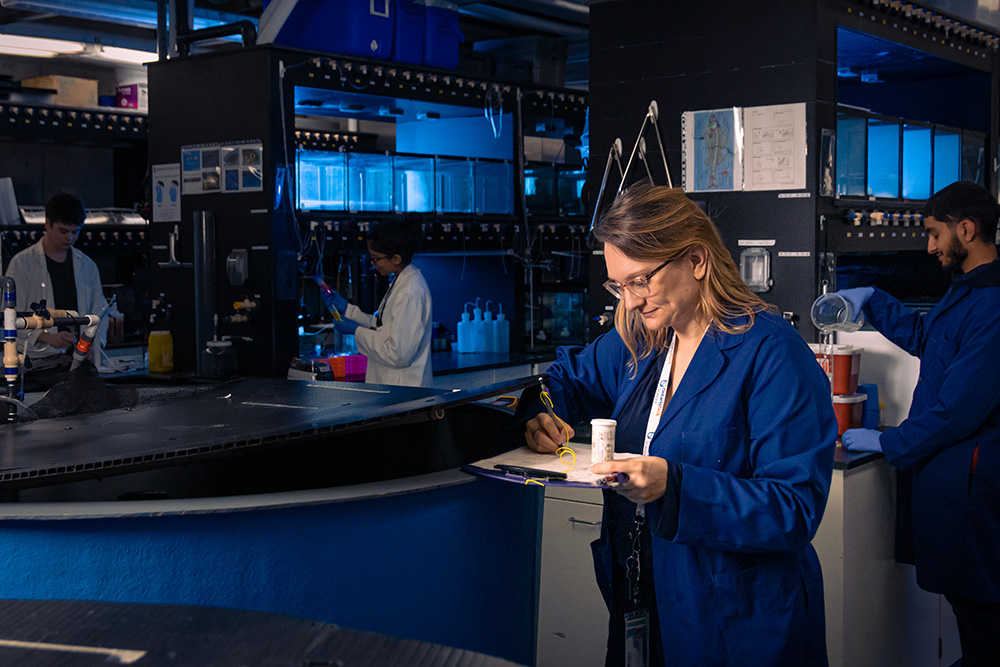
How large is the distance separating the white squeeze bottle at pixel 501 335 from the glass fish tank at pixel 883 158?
2.74 m

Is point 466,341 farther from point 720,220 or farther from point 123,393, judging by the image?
point 123,393

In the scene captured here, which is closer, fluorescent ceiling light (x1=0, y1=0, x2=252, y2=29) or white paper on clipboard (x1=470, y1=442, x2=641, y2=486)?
white paper on clipboard (x1=470, y1=442, x2=641, y2=486)

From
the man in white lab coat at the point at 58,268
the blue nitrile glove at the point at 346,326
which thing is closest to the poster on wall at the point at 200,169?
the man in white lab coat at the point at 58,268

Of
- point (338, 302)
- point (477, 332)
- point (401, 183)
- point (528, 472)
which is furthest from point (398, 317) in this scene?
point (528, 472)

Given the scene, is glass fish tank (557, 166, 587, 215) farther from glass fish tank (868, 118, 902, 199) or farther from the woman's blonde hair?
the woman's blonde hair

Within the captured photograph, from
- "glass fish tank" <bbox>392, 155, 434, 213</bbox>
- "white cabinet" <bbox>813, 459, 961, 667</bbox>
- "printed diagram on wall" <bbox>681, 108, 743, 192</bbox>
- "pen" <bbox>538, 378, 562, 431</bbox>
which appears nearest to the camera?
"pen" <bbox>538, 378, 562, 431</bbox>

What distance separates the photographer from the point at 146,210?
A: 594cm

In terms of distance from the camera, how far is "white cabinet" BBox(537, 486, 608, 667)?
3.30 m

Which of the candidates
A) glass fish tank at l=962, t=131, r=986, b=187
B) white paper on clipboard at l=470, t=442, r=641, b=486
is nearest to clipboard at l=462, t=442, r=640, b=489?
white paper on clipboard at l=470, t=442, r=641, b=486

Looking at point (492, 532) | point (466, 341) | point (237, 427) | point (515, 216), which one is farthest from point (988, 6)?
point (237, 427)

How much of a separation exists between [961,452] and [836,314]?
0.76 metres

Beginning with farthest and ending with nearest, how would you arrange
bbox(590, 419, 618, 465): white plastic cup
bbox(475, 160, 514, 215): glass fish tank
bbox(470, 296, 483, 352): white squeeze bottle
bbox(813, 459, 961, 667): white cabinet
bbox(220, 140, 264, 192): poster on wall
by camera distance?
bbox(470, 296, 483, 352): white squeeze bottle → bbox(475, 160, 514, 215): glass fish tank → bbox(220, 140, 264, 192): poster on wall → bbox(813, 459, 961, 667): white cabinet → bbox(590, 419, 618, 465): white plastic cup

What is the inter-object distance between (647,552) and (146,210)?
4648mm

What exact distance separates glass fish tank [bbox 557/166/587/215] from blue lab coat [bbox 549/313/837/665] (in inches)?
211
